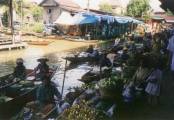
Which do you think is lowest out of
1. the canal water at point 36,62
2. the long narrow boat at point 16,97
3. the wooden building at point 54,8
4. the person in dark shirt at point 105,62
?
the canal water at point 36,62

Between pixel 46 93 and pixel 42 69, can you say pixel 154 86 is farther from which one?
pixel 42 69

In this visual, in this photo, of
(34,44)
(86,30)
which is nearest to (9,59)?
(34,44)

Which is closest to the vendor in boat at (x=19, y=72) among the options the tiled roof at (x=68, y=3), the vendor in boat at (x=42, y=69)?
the vendor in boat at (x=42, y=69)

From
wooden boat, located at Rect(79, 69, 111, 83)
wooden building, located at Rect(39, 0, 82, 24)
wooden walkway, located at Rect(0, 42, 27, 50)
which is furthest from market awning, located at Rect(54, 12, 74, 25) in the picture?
wooden boat, located at Rect(79, 69, 111, 83)

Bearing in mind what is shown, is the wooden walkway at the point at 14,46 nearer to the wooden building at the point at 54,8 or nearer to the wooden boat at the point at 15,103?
the wooden building at the point at 54,8

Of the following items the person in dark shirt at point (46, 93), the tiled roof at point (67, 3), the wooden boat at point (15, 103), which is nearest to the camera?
the person in dark shirt at point (46, 93)

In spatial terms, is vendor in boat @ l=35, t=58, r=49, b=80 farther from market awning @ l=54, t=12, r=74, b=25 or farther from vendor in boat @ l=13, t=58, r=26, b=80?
market awning @ l=54, t=12, r=74, b=25

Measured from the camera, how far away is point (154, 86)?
679 centimetres

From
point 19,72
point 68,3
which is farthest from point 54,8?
point 19,72

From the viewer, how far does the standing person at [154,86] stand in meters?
6.71

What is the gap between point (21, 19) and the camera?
130ft

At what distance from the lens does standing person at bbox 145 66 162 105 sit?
6.71m

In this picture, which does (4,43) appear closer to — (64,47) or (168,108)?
(64,47)

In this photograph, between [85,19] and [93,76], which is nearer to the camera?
[93,76]
